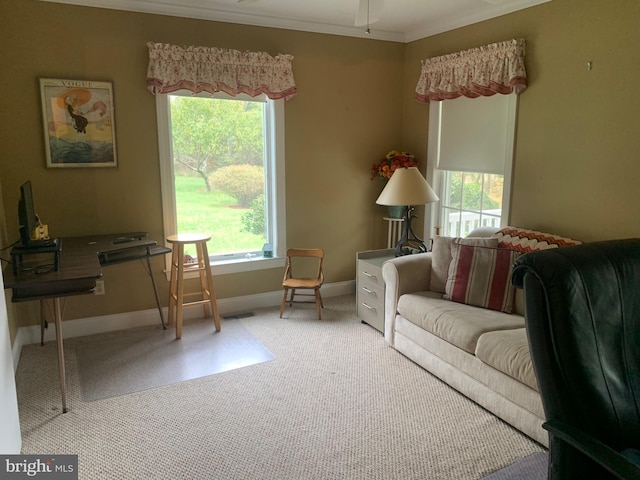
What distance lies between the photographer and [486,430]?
2.46 metres

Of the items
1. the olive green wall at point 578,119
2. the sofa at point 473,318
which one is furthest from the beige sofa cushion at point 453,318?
the olive green wall at point 578,119

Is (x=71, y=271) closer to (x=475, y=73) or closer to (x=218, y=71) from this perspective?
(x=218, y=71)

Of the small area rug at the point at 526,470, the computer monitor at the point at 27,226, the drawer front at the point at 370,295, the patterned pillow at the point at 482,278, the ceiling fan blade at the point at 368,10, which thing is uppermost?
the ceiling fan blade at the point at 368,10

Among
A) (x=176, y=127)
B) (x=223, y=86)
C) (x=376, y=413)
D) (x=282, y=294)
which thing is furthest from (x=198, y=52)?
(x=376, y=413)

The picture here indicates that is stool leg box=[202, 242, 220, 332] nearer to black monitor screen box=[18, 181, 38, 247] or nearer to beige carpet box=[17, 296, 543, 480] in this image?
beige carpet box=[17, 296, 543, 480]

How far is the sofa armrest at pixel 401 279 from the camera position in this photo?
11.0ft

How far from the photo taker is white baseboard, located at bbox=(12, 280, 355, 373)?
3.50 metres

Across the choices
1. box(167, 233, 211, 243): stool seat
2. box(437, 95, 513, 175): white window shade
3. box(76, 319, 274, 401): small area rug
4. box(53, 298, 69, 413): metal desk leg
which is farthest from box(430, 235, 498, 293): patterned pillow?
box(53, 298, 69, 413): metal desk leg

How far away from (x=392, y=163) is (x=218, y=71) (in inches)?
68.1

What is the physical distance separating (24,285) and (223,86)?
7.15ft

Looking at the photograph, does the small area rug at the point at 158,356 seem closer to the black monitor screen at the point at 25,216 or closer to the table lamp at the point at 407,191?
the black monitor screen at the point at 25,216

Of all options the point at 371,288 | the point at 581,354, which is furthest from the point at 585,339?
the point at 371,288

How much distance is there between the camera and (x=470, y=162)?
13.0ft

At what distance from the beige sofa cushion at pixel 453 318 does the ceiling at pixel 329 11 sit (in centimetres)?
196
